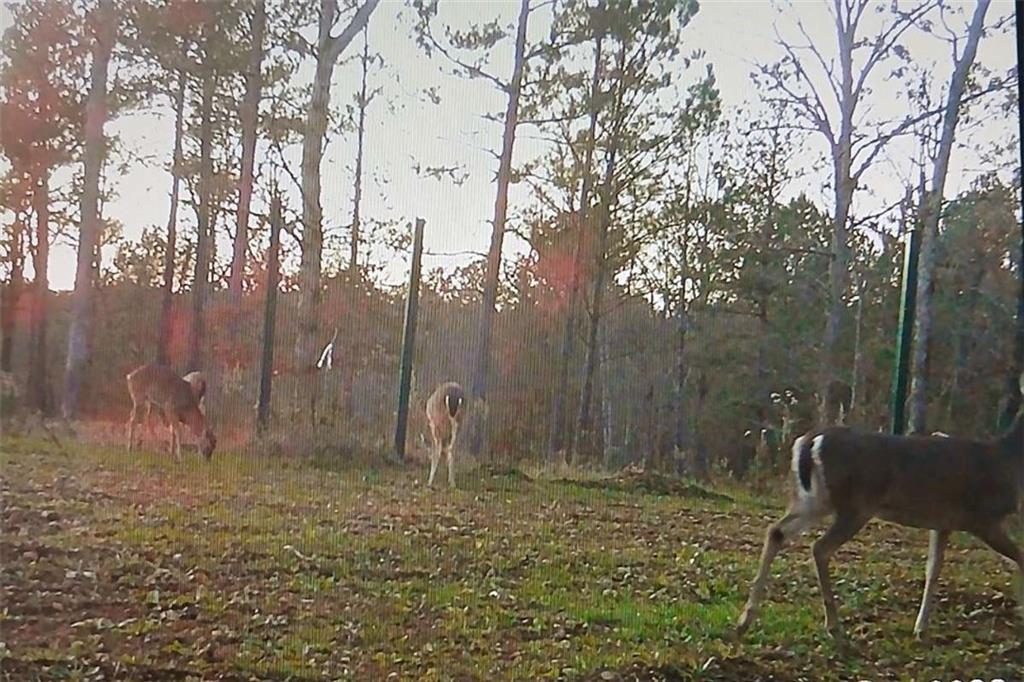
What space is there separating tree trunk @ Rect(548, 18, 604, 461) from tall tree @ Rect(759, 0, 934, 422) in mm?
400

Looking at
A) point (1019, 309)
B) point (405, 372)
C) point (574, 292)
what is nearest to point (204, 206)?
point (405, 372)

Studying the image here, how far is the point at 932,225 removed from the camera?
250cm

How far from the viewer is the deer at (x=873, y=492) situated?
230 cm

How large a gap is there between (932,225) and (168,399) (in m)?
1.74

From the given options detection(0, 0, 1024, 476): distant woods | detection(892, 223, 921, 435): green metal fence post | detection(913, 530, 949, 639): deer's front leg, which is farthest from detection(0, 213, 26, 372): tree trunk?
detection(913, 530, 949, 639): deer's front leg

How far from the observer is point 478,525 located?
231 cm

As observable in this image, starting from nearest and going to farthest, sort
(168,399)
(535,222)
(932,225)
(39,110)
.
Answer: (168,399), (39,110), (535,222), (932,225)

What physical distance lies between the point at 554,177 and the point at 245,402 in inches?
32.5

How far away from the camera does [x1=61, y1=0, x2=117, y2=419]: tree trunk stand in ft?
7.36

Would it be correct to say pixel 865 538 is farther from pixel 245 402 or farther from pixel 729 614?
pixel 245 402

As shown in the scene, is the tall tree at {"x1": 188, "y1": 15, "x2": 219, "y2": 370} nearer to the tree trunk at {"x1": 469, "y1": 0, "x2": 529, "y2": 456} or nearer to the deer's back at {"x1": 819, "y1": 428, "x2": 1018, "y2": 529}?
the tree trunk at {"x1": 469, "y1": 0, "x2": 529, "y2": 456}

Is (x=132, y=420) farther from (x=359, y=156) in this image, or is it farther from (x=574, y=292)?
(x=574, y=292)

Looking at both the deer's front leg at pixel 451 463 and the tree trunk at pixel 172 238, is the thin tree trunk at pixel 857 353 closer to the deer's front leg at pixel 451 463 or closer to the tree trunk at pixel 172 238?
the deer's front leg at pixel 451 463

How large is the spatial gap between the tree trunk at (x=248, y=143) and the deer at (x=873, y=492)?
1.24 m
